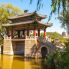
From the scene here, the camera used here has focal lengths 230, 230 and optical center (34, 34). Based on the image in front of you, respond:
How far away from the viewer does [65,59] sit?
11.3 meters

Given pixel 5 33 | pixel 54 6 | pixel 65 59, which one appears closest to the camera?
pixel 54 6

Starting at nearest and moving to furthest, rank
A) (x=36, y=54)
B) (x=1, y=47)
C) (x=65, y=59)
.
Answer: (x=65, y=59), (x=36, y=54), (x=1, y=47)

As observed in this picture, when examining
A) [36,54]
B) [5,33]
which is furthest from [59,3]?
[5,33]

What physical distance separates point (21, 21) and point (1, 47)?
5.56 m

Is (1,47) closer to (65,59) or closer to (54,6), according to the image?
(65,59)

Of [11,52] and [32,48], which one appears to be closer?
[32,48]

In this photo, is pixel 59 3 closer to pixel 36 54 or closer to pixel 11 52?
pixel 36 54

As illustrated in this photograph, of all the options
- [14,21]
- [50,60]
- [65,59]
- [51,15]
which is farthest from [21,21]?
[51,15]

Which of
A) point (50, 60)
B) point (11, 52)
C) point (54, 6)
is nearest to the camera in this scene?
point (54, 6)

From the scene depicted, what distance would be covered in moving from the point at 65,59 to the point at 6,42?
85.1 feet

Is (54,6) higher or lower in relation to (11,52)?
higher

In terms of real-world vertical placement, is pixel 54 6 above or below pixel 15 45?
above

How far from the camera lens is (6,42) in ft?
120

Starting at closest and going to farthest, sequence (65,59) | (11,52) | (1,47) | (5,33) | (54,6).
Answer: (54,6) < (65,59) < (11,52) < (1,47) < (5,33)
